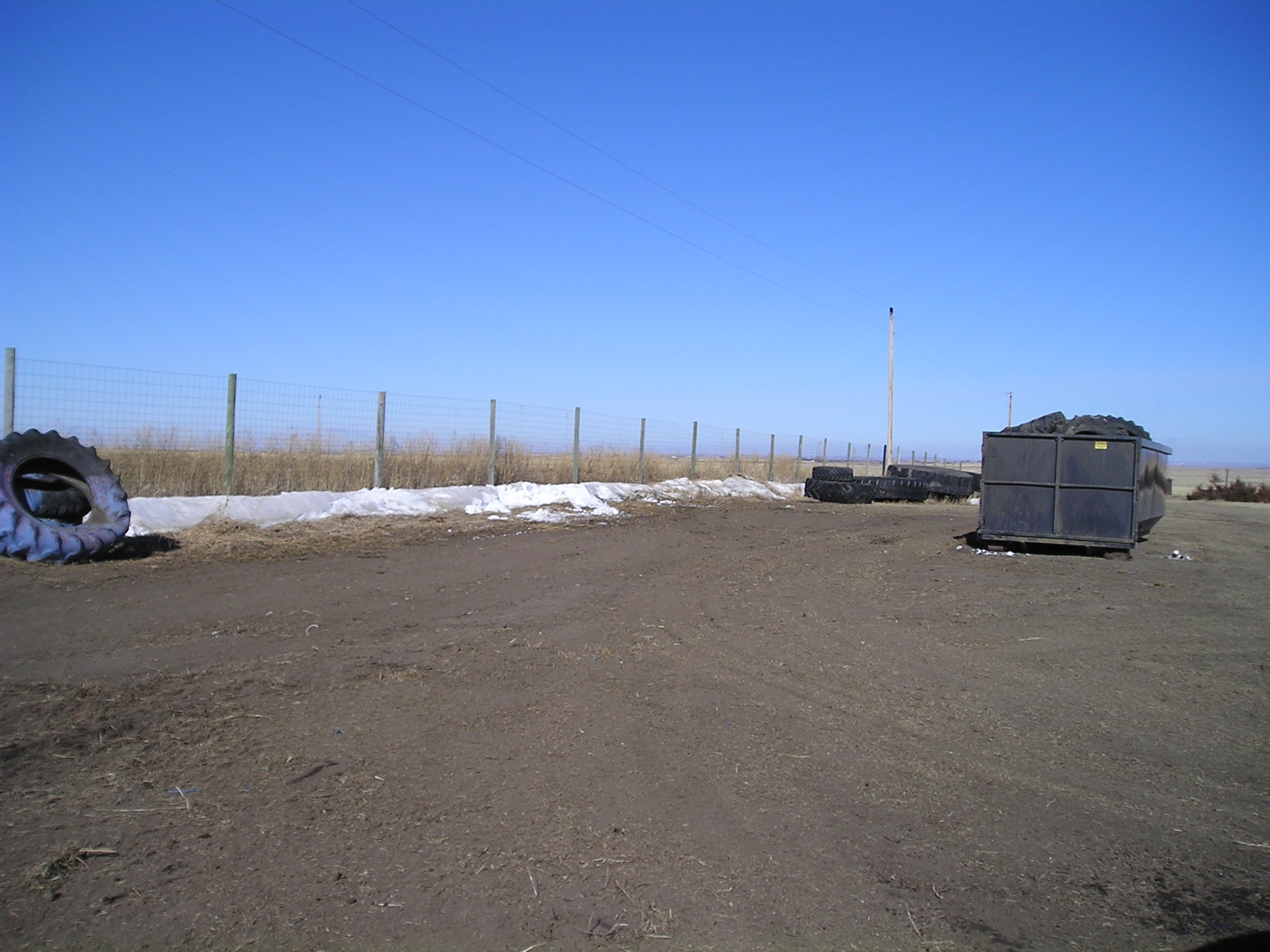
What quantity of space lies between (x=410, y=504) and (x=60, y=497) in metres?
5.74

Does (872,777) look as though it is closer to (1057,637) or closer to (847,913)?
(847,913)

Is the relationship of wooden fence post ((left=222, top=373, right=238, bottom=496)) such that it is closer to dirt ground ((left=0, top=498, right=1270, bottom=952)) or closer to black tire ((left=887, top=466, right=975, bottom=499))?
dirt ground ((left=0, top=498, right=1270, bottom=952))

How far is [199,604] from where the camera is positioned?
7461mm

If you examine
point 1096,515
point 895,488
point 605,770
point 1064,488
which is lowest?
point 605,770

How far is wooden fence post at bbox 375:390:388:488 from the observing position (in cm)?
1569

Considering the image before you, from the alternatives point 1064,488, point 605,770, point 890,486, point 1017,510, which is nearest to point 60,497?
point 605,770

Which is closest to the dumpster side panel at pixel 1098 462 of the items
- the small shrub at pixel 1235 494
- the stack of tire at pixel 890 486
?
the stack of tire at pixel 890 486

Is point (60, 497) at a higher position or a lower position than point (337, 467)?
lower

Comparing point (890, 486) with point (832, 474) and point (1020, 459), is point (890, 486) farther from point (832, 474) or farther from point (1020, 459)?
point (1020, 459)

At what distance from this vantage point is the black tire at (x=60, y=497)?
28.4 feet

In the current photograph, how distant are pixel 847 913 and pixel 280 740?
2.91 metres

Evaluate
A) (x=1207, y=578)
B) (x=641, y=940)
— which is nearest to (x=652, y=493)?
(x=1207, y=578)

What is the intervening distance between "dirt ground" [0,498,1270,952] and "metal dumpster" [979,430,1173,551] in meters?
5.05

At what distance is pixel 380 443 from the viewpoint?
620 inches
